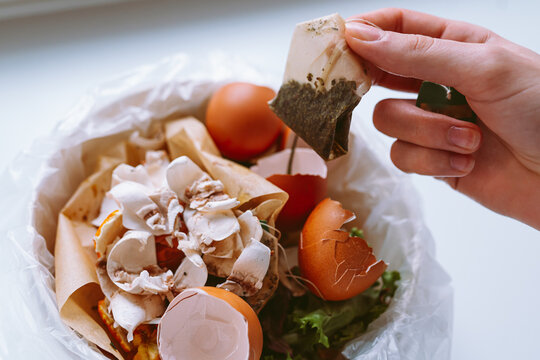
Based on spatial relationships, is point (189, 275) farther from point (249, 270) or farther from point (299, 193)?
point (299, 193)

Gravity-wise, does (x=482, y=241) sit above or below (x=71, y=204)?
below

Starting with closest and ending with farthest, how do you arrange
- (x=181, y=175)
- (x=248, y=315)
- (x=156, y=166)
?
(x=248, y=315), (x=181, y=175), (x=156, y=166)

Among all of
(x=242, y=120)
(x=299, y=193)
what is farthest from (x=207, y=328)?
(x=242, y=120)

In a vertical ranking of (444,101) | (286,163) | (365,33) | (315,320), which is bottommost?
(315,320)

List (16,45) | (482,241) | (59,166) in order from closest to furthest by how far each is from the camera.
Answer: (59,166) < (482,241) < (16,45)

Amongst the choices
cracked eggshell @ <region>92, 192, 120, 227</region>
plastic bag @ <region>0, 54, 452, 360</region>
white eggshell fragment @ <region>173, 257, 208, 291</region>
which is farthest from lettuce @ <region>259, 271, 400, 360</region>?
cracked eggshell @ <region>92, 192, 120, 227</region>

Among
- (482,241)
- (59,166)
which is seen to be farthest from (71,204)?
(482,241)

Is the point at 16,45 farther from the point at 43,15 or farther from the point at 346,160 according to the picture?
the point at 346,160
